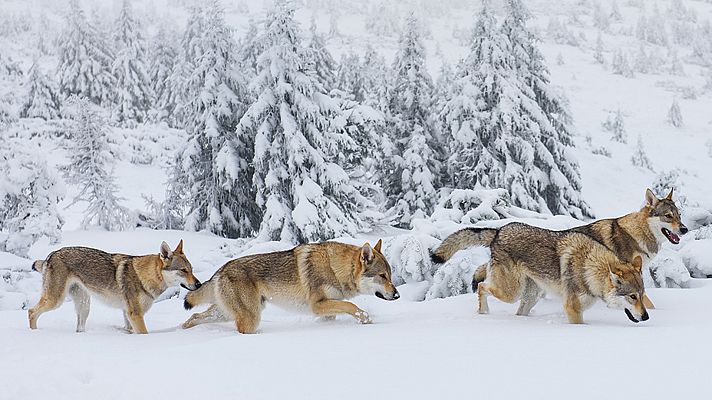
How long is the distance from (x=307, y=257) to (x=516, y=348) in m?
3.20

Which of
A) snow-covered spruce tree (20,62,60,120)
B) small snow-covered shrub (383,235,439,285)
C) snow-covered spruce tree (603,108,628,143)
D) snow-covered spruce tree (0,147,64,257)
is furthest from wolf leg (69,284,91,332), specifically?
snow-covered spruce tree (603,108,628,143)

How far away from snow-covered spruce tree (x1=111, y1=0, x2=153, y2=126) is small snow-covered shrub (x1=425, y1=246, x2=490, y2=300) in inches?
1575

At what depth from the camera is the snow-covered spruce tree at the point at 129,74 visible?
44656mm

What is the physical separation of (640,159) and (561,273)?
132ft

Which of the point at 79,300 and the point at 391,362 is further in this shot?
the point at 79,300

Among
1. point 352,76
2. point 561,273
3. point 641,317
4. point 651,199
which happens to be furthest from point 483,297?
point 352,76

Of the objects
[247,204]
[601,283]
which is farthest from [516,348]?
[247,204]

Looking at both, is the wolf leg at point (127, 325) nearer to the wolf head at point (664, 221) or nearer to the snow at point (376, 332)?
the snow at point (376, 332)

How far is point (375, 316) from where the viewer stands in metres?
7.39

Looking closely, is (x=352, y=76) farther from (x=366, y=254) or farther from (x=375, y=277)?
(x=375, y=277)

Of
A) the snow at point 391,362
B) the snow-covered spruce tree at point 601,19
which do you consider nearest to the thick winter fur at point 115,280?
the snow at point 391,362

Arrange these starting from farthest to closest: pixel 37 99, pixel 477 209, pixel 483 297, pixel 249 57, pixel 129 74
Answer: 1. pixel 129 74
2. pixel 37 99
3. pixel 249 57
4. pixel 477 209
5. pixel 483 297

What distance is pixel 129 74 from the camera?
46438 millimetres

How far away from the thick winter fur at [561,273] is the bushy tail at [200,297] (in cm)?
331
